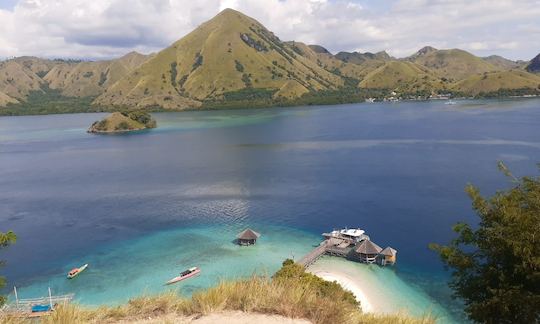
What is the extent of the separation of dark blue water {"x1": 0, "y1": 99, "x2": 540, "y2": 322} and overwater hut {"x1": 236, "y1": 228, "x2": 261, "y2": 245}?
8.84 m

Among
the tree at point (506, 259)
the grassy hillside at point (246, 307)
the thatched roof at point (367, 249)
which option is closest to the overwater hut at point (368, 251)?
the thatched roof at point (367, 249)

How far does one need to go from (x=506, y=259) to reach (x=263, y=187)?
7006cm

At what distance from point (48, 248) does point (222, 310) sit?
55014mm

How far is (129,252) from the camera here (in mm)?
55281

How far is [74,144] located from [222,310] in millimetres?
177912

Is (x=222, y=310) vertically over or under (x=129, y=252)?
over

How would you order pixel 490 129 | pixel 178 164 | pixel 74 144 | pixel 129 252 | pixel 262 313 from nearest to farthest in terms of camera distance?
pixel 262 313 → pixel 129 252 → pixel 178 164 → pixel 490 129 → pixel 74 144

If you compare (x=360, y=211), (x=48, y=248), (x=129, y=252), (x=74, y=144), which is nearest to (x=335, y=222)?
(x=360, y=211)

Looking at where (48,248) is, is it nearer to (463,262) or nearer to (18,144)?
(463,262)

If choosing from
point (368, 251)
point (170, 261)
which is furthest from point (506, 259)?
point (170, 261)

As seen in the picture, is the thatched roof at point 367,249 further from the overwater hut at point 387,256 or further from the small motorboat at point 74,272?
the small motorboat at point 74,272

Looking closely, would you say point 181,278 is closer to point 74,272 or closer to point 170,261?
point 170,261

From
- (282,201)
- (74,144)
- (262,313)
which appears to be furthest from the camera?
(74,144)

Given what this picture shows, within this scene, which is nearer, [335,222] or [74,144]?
[335,222]
